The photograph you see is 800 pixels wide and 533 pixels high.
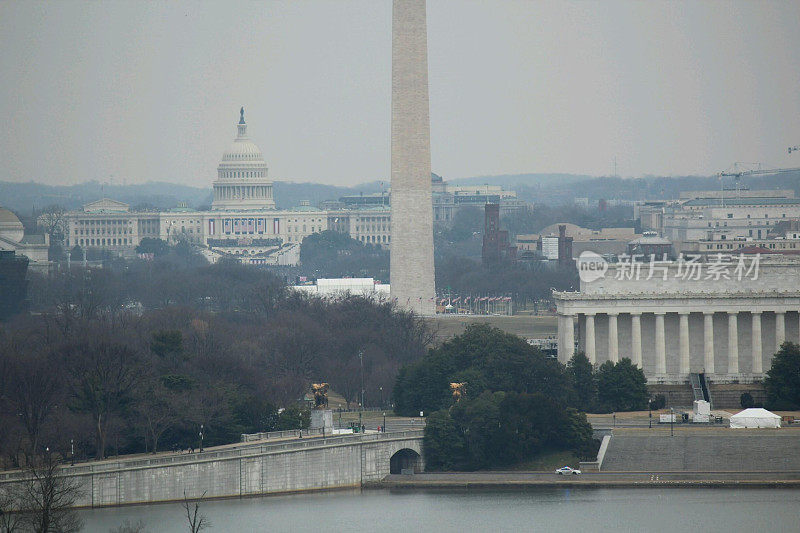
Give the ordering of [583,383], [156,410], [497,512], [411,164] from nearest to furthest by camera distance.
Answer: [497,512] → [156,410] → [583,383] → [411,164]

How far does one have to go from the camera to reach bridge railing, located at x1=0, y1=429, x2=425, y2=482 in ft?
285

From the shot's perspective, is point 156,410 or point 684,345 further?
point 684,345

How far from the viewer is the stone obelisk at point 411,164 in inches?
5699

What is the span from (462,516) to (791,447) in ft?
51.4

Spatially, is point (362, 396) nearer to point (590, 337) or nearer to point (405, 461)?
point (590, 337)

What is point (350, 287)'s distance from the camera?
177000mm

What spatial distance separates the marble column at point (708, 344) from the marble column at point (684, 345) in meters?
0.87

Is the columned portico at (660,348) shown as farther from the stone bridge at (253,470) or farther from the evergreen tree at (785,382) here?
the stone bridge at (253,470)

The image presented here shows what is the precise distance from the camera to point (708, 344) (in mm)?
107750

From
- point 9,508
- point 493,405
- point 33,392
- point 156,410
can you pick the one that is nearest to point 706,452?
point 493,405

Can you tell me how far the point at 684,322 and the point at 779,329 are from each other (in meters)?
4.48

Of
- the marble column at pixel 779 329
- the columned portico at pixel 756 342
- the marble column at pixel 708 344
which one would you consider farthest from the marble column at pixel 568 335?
the marble column at pixel 779 329

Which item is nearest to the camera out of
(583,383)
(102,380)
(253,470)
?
(253,470)

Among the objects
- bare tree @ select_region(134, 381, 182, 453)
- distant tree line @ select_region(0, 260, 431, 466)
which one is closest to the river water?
bare tree @ select_region(134, 381, 182, 453)
